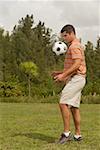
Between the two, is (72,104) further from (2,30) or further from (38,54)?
(2,30)

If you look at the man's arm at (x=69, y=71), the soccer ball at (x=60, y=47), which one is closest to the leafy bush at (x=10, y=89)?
the soccer ball at (x=60, y=47)

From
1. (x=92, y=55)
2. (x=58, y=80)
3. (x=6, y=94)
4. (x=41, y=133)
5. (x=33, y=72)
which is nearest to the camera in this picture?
(x=58, y=80)

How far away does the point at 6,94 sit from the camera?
3462cm

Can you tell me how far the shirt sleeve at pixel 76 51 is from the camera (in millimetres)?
6650

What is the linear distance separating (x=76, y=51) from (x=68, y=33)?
1.12 ft

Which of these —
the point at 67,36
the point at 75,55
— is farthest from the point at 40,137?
the point at 67,36

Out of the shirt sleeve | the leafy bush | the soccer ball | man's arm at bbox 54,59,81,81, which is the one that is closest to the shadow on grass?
man's arm at bbox 54,59,81,81

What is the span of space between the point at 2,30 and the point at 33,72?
703 cm

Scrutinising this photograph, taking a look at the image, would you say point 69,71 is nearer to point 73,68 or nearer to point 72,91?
point 73,68

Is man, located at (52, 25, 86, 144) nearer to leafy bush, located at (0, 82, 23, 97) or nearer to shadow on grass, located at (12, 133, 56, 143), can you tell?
shadow on grass, located at (12, 133, 56, 143)

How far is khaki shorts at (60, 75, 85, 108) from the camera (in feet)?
21.7

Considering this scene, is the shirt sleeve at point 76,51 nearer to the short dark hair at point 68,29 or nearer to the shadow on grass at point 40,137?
the short dark hair at point 68,29

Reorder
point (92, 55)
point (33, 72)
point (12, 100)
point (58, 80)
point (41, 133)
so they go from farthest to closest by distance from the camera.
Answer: point (92, 55) → point (33, 72) → point (12, 100) → point (41, 133) → point (58, 80)

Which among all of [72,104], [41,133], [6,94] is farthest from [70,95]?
[6,94]
